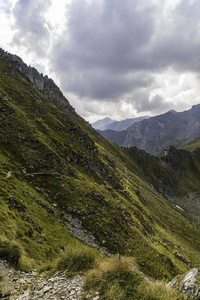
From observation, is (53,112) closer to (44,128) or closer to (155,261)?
(44,128)

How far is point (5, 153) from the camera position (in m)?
45.8

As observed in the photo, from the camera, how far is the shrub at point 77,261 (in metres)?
13.7

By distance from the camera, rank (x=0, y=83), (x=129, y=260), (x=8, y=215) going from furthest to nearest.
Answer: (x=0, y=83) < (x=8, y=215) < (x=129, y=260)

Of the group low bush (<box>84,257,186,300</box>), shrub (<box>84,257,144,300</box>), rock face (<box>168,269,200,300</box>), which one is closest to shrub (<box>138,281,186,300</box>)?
low bush (<box>84,257,186,300</box>)

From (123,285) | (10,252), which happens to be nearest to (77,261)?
(123,285)

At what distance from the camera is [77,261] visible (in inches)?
555

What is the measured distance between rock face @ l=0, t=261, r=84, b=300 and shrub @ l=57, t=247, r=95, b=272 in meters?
0.91

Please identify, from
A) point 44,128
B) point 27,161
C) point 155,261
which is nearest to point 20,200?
point 27,161

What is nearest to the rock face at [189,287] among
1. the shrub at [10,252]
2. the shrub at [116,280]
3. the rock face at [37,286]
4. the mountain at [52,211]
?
the shrub at [116,280]

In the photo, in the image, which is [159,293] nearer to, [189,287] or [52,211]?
[189,287]

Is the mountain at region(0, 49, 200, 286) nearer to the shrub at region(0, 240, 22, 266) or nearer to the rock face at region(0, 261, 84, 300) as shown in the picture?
the shrub at region(0, 240, 22, 266)

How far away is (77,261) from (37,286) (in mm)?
3509

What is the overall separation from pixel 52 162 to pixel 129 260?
152 feet

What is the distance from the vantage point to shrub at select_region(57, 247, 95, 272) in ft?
44.9
